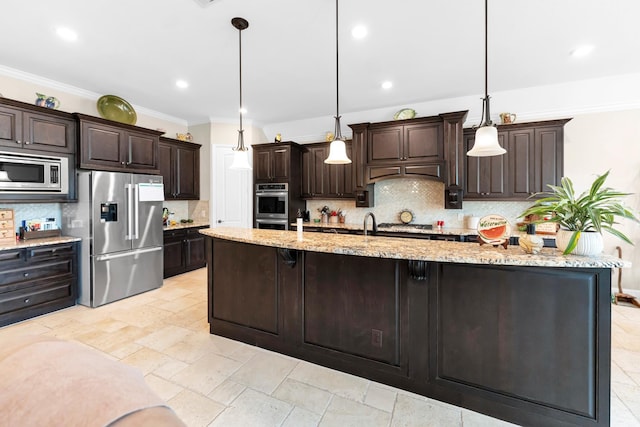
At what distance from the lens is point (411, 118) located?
14.0 ft

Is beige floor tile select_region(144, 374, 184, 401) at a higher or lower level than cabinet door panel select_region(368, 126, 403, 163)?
lower

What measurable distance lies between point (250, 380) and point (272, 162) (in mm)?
3882

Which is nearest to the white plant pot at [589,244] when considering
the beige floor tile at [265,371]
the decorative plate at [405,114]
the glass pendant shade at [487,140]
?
the glass pendant shade at [487,140]

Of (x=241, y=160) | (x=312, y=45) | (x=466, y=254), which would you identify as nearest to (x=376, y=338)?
(x=466, y=254)

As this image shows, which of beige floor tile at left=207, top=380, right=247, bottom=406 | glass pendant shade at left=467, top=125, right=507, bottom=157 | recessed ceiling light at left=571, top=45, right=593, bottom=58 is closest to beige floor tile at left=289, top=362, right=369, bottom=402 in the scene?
beige floor tile at left=207, top=380, right=247, bottom=406

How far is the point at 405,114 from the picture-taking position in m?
4.53

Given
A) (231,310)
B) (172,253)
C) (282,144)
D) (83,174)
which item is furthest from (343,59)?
(172,253)

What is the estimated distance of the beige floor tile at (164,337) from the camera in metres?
2.61

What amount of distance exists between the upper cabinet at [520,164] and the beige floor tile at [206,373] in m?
3.75

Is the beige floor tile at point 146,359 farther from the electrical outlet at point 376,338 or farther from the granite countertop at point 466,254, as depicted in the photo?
the electrical outlet at point 376,338

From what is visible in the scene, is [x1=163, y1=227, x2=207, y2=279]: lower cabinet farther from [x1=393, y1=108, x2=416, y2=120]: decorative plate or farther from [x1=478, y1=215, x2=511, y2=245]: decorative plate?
[x1=478, y1=215, x2=511, y2=245]: decorative plate

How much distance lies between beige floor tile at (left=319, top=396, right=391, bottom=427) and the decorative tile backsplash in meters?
3.38

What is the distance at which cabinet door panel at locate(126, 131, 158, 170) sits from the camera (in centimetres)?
397

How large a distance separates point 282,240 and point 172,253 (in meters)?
3.35
